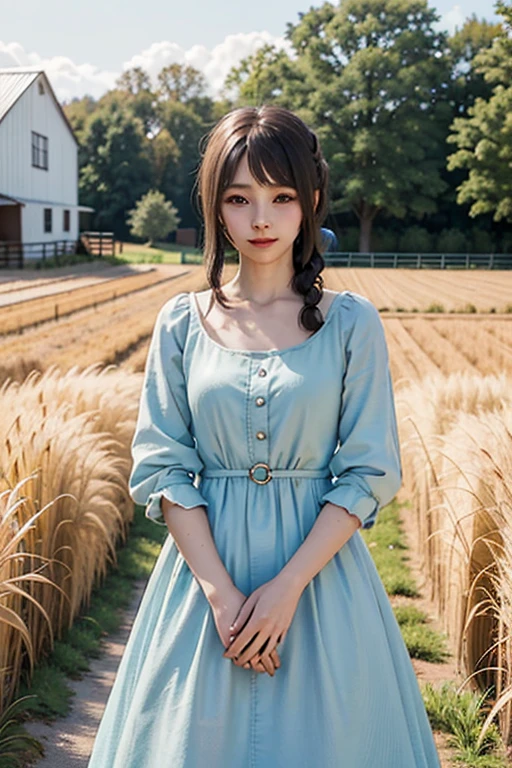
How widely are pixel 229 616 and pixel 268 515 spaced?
168 millimetres

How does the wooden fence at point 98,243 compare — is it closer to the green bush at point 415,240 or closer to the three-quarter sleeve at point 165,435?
the green bush at point 415,240

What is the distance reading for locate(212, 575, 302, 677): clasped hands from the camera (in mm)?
1203

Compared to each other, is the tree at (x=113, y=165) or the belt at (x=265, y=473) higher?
the tree at (x=113, y=165)

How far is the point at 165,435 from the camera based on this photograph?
4.52 ft

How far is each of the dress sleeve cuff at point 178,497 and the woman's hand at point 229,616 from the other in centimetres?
15

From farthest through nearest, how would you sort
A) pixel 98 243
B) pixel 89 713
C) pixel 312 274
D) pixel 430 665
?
pixel 98 243 → pixel 430 665 → pixel 89 713 → pixel 312 274

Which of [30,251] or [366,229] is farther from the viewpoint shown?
[366,229]

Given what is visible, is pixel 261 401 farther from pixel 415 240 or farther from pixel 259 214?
pixel 415 240

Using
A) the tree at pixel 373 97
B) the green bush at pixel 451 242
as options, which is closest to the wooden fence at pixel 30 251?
the tree at pixel 373 97

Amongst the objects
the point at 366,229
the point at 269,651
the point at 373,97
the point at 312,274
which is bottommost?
the point at 269,651

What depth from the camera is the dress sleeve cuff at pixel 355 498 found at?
4.17 ft

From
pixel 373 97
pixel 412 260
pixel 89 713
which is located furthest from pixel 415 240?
pixel 89 713

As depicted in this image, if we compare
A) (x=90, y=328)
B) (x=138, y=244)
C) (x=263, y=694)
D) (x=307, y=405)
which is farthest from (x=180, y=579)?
(x=138, y=244)

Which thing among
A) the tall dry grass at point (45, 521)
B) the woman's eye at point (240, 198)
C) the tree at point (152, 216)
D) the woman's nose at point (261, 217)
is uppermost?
the tree at point (152, 216)
